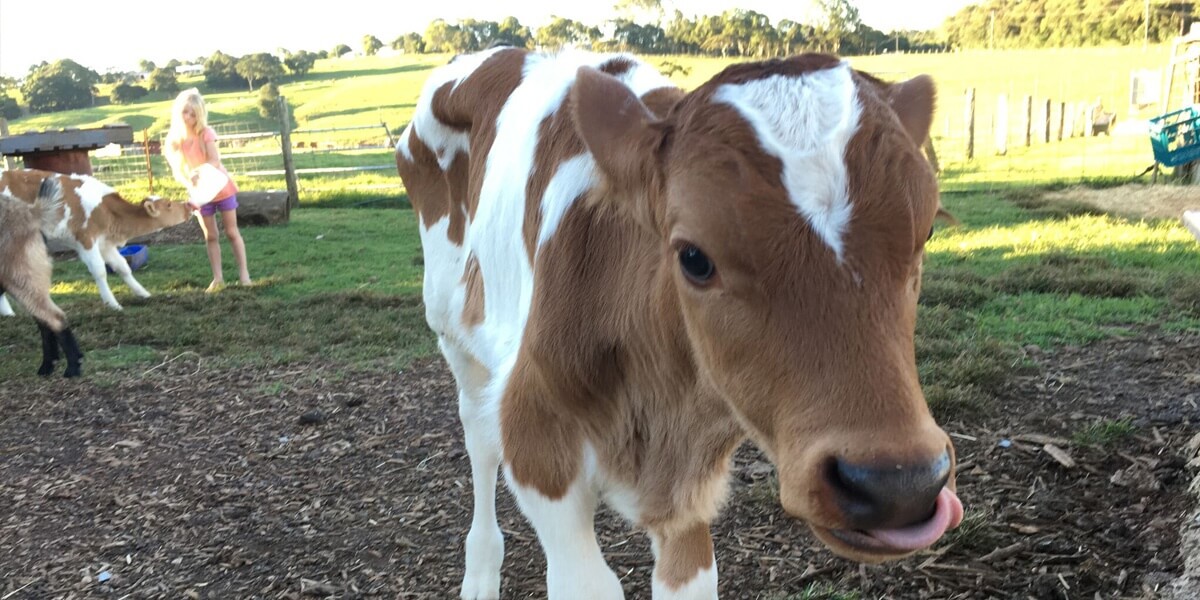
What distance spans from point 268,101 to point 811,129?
46.3 m

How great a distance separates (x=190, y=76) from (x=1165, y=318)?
6741cm

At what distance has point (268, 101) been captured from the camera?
143 ft

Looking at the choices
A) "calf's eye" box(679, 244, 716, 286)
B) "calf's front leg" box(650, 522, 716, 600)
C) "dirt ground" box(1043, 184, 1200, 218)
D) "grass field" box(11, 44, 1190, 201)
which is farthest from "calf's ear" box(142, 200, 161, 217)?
"dirt ground" box(1043, 184, 1200, 218)

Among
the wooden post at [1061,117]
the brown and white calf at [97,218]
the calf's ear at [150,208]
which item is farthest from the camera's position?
the wooden post at [1061,117]

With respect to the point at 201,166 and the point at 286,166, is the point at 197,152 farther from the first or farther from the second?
the point at 286,166

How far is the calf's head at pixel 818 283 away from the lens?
1.41 m

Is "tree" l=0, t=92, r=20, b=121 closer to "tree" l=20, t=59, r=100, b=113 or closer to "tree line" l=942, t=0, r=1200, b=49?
"tree" l=20, t=59, r=100, b=113

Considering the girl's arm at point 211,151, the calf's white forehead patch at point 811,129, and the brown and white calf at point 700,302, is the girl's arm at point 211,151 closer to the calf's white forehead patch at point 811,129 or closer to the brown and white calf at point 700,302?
the brown and white calf at point 700,302

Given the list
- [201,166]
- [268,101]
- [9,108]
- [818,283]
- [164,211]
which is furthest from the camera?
[9,108]

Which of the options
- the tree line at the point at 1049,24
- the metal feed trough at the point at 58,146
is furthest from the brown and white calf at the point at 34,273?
the tree line at the point at 1049,24

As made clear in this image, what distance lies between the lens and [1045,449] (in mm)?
3645

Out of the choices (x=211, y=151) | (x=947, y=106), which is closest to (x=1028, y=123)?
(x=947, y=106)

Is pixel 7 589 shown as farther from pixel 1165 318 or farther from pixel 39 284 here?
pixel 1165 318

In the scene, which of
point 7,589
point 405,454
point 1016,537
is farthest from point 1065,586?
point 7,589
